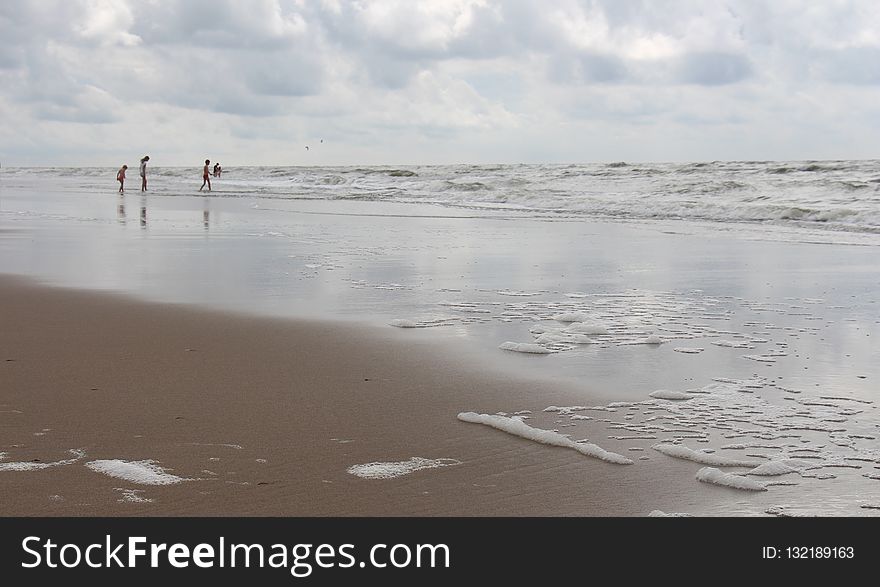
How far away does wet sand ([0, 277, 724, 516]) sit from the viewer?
10.4ft

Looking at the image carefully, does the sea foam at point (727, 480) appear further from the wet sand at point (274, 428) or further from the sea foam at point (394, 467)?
the sea foam at point (394, 467)

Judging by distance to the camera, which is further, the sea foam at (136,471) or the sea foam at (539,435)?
the sea foam at (539,435)

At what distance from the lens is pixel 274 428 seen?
3.99 metres

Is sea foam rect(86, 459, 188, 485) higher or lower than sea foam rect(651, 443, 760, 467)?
lower

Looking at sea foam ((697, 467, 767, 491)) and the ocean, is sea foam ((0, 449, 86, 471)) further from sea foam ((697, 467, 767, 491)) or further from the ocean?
the ocean

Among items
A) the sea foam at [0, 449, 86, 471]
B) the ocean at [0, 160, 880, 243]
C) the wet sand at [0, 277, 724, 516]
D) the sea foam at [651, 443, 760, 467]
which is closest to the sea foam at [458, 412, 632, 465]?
the wet sand at [0, 277, 724, 516]

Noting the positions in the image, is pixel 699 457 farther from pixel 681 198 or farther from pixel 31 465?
pixel 681 198

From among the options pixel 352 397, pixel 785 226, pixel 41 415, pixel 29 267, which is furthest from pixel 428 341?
pixel 785 226

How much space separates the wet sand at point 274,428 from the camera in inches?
125

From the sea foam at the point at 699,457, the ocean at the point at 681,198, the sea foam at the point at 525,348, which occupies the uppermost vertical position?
the ocean at the point at 681,198

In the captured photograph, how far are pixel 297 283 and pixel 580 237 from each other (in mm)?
7029

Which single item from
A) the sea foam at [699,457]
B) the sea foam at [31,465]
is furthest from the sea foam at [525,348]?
the sea foam at [31,465]

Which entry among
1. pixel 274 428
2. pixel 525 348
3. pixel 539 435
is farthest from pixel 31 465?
pixel 525 348
